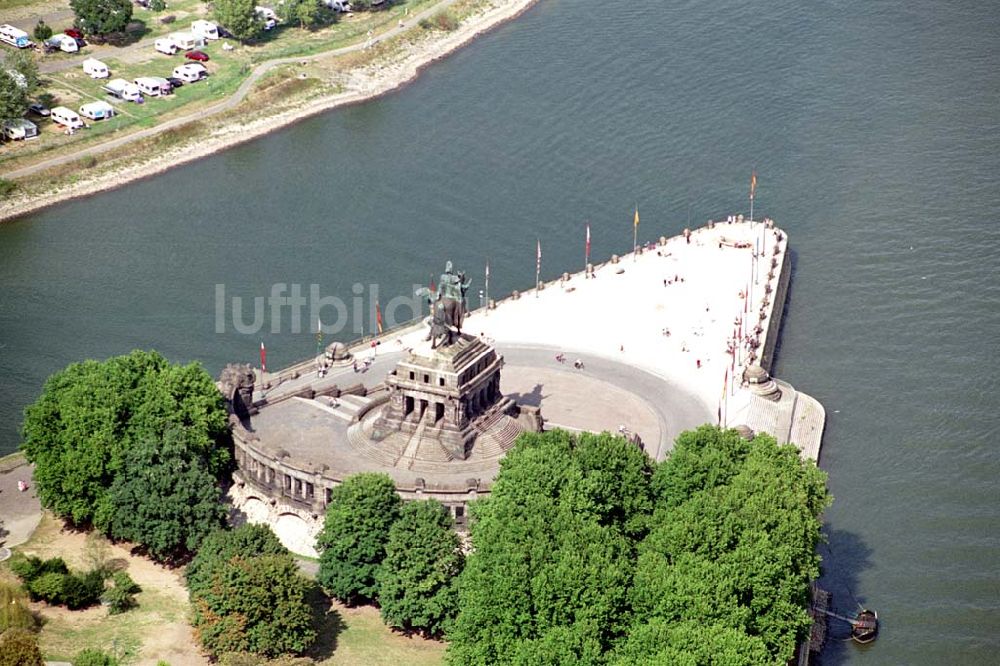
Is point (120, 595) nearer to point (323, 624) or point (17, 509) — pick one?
point (323, 624)

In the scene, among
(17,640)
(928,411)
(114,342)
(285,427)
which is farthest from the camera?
(114,342)

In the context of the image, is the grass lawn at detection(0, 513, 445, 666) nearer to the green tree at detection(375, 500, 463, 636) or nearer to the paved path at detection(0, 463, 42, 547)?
the green tree at detection(375, 500, 463, 636)

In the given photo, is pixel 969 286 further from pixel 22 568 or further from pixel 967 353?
pixel 22 568

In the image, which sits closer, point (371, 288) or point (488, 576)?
point (488, 576)

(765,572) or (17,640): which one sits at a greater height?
(765,572)

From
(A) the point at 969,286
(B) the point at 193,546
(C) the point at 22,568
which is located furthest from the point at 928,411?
(C) the point at 22,568

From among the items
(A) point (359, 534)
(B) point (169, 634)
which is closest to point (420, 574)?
(A) point (359, 534)
